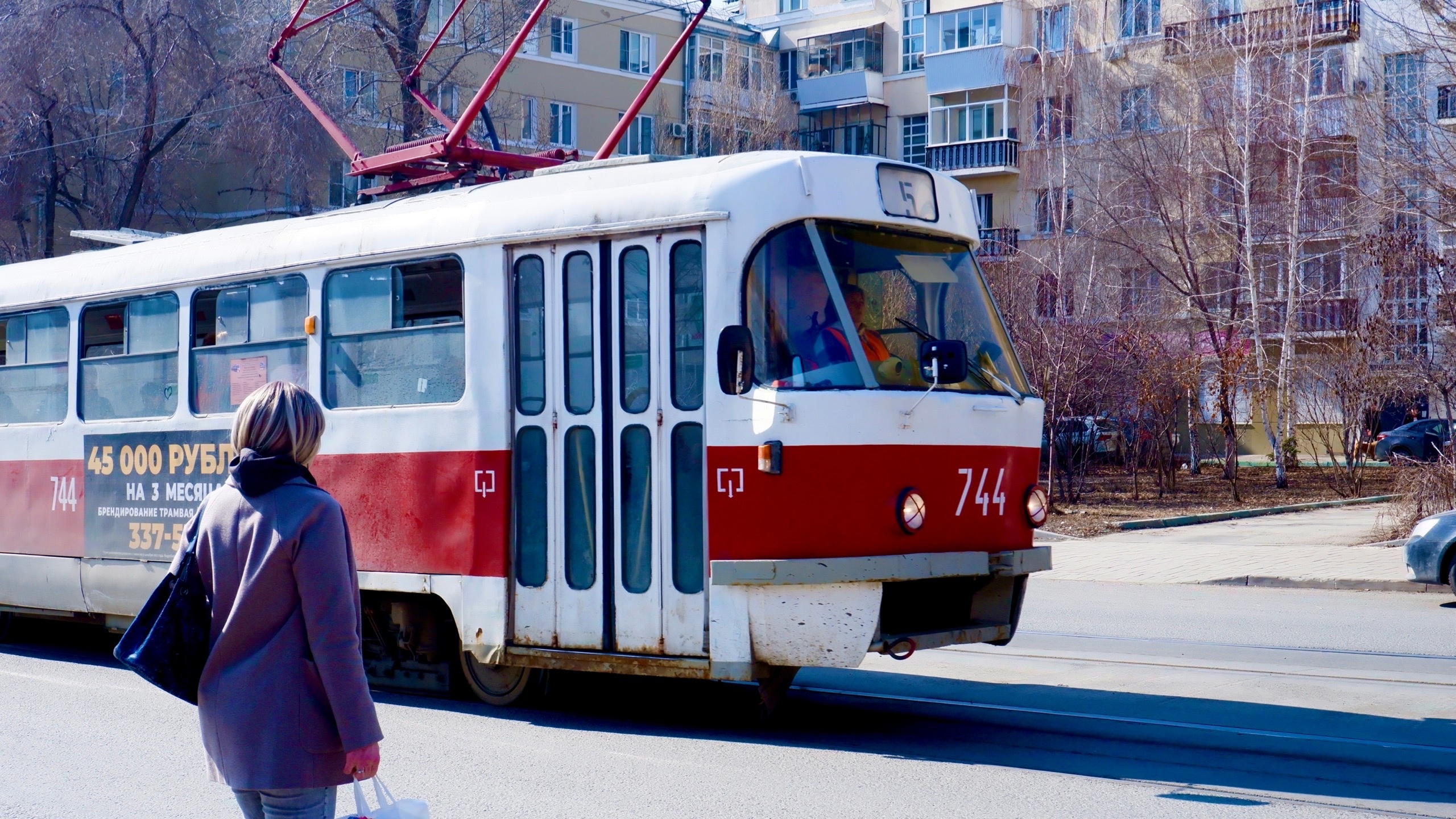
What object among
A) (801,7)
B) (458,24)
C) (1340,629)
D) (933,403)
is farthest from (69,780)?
(801,7)

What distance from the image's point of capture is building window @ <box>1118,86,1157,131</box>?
3800 cm

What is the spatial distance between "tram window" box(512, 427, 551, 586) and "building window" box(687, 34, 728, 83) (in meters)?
46.5

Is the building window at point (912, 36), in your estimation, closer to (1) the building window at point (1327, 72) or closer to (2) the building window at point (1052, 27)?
(2) the building window at point (1052, 27)

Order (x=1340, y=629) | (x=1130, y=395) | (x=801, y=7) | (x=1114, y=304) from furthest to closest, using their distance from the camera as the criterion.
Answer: (x=801, y=7), (x=1114, y=304), (x=1130, y=395), (x=1340, y=629)

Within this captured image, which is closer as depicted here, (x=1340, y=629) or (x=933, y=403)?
(x=933, y=403)

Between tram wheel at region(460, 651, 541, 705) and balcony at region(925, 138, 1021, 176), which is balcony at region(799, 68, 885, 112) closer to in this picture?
balcony at region(925, 138, 1021, 176)

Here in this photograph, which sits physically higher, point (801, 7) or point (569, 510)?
point (801, 7)

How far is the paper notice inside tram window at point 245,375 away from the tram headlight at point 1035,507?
193 inches

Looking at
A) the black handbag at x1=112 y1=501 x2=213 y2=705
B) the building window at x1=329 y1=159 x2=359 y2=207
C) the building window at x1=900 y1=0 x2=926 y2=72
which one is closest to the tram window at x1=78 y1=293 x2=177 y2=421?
the black handbag at x1=112 y1=501 x2=213 y2=705

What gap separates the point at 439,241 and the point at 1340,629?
315 inches

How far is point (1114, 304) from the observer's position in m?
35.5

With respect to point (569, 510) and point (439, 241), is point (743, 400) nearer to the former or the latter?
point (569, 510)

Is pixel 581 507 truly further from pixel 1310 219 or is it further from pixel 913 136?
pixel 913 136

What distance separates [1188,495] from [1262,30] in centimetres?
1214
